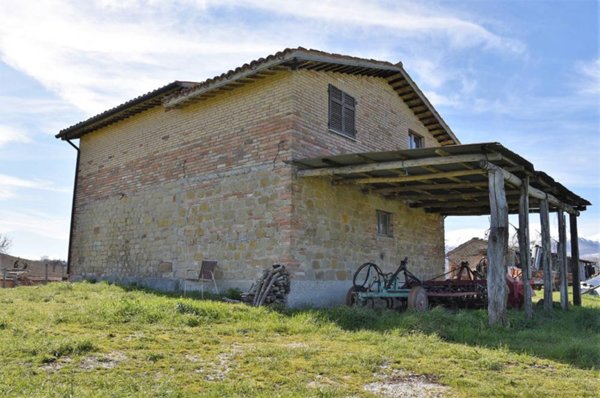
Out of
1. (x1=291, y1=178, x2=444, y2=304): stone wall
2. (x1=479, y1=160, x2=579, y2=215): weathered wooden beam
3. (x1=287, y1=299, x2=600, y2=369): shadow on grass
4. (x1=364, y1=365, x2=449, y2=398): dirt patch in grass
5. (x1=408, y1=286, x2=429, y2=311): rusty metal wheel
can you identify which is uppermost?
(x1=479, y1=160, x2=579, y2=215): weathered wooden beam

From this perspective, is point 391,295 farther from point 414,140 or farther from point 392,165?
point 414,140

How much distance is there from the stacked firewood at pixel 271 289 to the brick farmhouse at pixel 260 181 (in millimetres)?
261

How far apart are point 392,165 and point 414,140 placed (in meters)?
6.67

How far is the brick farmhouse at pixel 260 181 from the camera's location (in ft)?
35.9

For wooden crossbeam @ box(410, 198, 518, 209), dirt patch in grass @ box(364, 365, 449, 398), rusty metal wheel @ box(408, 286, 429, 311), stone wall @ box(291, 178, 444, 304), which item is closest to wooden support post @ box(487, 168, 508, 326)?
rusty metal wheel @ box(408, 286, 429, 311)

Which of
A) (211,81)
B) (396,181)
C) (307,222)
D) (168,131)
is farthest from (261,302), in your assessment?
(168,131)

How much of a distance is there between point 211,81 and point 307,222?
4.10 m

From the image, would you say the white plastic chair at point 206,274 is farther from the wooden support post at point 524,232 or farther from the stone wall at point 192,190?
the wooden support post at point 524,232

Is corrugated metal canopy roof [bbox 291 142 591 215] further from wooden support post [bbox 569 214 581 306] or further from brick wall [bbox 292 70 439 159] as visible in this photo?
brick wall [bbox 292 70 439 159]

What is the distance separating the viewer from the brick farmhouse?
1094 centimetres

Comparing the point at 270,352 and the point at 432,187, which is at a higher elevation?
the point at 432,187

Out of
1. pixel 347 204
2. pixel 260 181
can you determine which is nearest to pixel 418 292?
pixel 347 204

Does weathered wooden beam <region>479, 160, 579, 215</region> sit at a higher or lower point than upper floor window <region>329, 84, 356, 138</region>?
lower

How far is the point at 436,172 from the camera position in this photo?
33.8 feet
